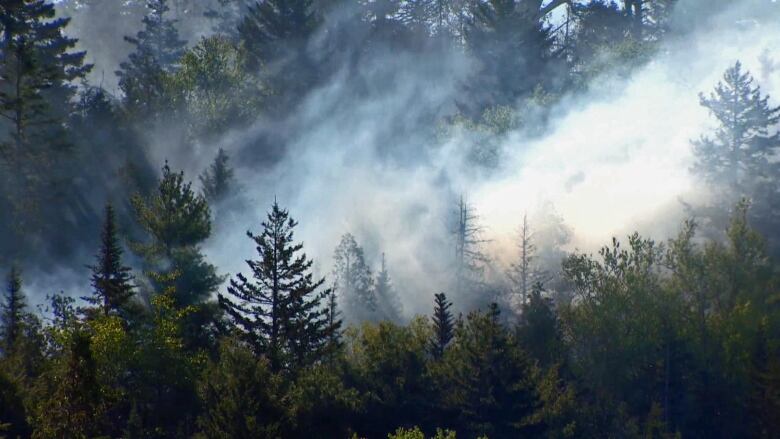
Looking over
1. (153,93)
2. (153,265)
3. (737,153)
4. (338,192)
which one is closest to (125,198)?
(153,93)

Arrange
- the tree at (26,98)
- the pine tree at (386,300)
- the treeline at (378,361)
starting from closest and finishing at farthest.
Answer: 1. the treeline at (378,361)
2. the tree at (26,98)
3. the pine tree at (386,300)

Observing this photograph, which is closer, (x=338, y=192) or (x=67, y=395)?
(x=67, y=395)

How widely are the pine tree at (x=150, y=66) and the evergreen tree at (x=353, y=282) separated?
22.9m

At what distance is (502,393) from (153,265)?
707 inches

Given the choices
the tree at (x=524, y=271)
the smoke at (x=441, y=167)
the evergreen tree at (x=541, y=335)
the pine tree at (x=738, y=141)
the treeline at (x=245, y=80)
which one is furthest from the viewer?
the smoke at (x=441, y=167)

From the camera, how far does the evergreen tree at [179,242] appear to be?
4362 cm

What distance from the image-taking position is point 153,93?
8712cm

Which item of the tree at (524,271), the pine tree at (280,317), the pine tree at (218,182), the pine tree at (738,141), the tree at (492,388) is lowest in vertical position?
the tree at (492,388)

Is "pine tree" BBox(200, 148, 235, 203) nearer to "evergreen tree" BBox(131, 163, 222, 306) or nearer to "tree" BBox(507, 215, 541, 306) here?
"tree" BBox(507, 215, 541, 306)

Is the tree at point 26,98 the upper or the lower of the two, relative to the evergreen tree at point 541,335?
upper

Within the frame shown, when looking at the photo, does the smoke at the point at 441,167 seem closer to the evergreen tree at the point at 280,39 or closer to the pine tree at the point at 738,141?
the evergreen tree at the point at 280,39

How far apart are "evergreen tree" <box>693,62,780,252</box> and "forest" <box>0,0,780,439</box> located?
0.71ft

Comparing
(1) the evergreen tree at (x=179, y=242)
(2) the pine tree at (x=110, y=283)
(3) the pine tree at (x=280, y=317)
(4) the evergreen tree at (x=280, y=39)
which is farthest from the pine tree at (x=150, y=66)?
(3) the pine tree at (x=280, y=317)

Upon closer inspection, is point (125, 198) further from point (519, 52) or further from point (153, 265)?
point (519, 52)
